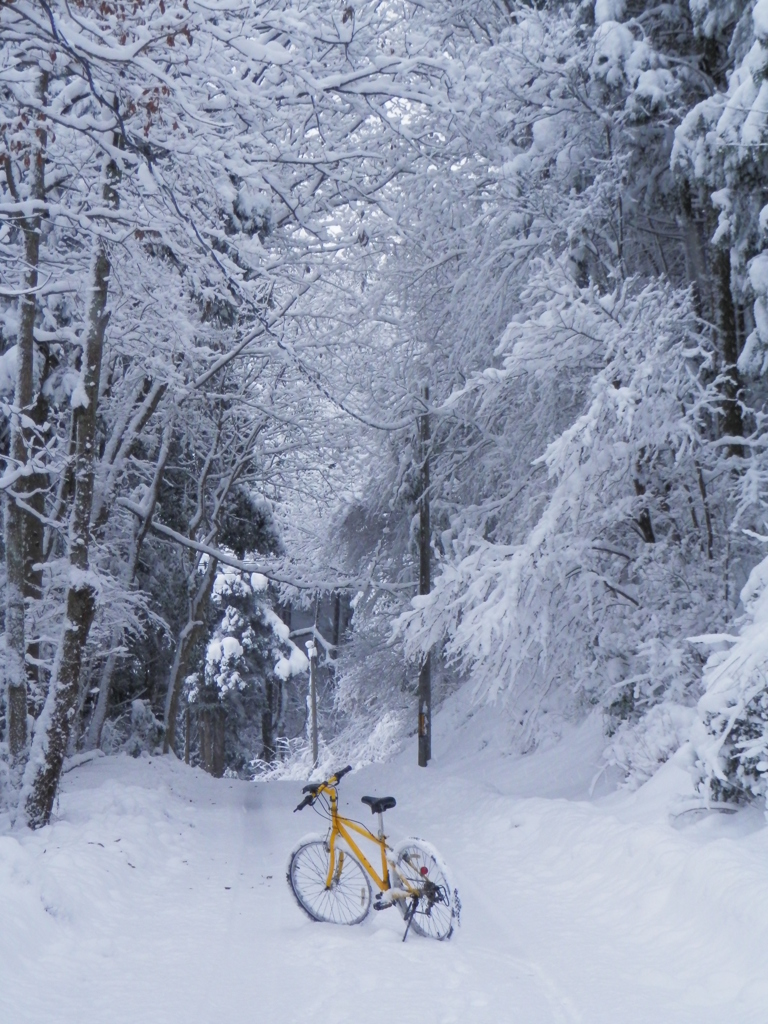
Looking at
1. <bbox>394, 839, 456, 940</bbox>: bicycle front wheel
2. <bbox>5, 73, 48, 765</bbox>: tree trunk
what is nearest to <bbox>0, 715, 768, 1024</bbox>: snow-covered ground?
<bbox>394, 839, 456, 940</bbox>: bicycle front wheel

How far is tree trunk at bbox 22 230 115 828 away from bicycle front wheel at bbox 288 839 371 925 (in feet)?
11.3

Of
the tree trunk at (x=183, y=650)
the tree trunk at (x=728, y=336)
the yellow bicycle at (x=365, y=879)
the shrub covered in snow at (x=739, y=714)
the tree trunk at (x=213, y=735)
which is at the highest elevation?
the tree trunk at (x=728, y=336)

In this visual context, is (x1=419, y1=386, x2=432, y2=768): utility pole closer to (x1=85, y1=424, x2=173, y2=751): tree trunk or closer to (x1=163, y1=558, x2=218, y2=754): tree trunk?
(x1=163, y1=558, x2=218, y2=754): tree trunk

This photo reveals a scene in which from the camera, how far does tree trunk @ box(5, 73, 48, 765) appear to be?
9.60m

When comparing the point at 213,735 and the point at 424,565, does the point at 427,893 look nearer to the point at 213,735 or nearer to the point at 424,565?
the point at 424,565

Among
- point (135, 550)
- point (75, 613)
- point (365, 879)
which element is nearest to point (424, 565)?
point (135, 550)

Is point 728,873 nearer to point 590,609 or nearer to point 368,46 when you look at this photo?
point 590,609

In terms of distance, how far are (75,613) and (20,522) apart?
163cm

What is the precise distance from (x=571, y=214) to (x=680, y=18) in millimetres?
3120

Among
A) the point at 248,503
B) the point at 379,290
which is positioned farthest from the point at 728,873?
the point at 248,503

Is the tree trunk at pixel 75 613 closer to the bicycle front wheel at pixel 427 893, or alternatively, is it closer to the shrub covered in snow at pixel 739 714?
the bicycle front wheel at pixel 427 893

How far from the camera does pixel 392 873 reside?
257 inches

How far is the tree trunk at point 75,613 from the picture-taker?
9.20m

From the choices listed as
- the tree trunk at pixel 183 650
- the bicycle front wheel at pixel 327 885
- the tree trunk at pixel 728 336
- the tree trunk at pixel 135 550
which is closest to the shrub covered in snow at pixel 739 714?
the bicycle front wheel at pixel 327 885
